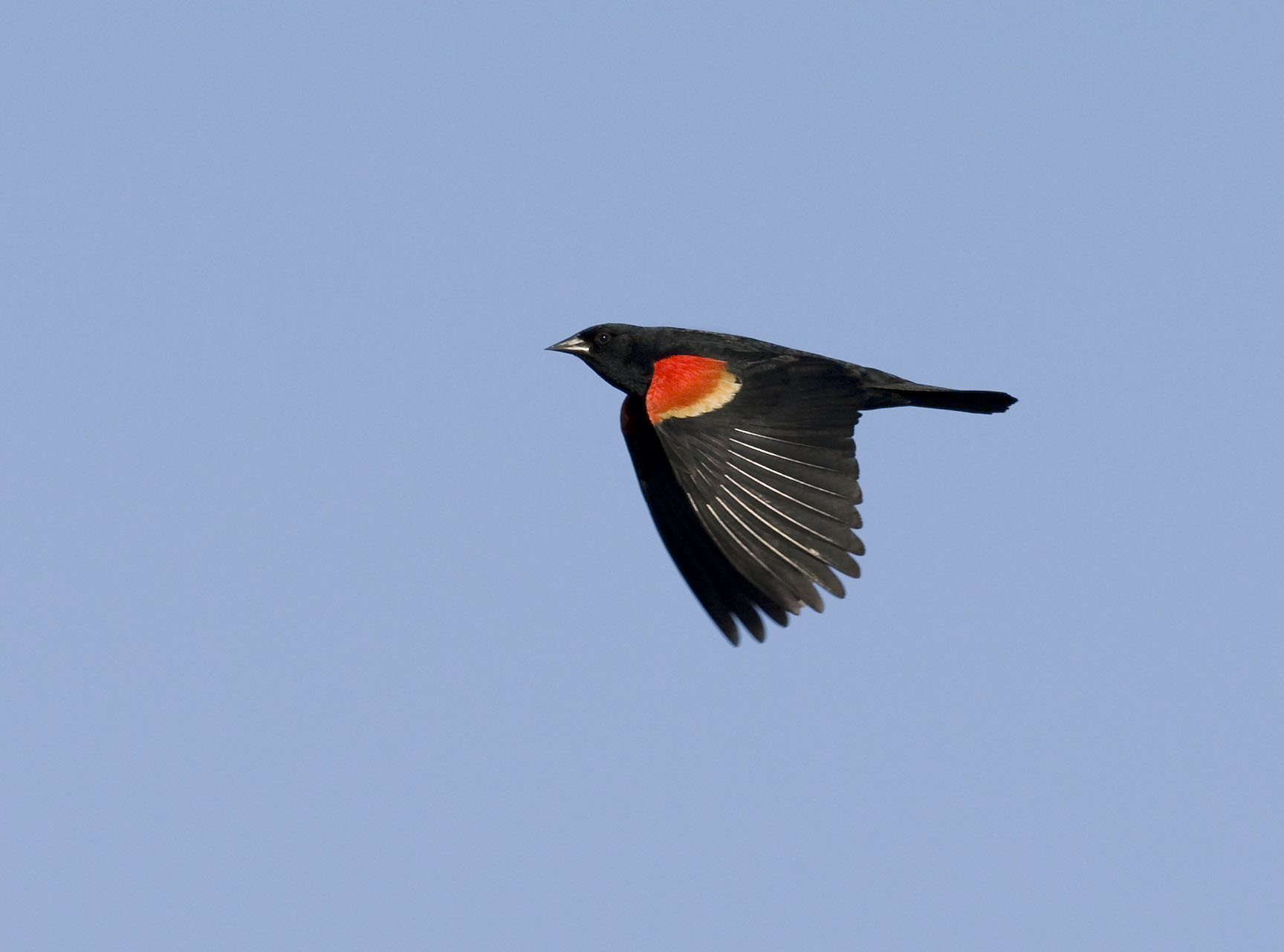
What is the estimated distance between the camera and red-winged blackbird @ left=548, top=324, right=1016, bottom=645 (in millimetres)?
7430

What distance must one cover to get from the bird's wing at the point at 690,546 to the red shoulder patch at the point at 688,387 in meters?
0.24

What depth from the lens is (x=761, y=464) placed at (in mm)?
7664

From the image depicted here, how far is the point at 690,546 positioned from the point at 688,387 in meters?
1.08

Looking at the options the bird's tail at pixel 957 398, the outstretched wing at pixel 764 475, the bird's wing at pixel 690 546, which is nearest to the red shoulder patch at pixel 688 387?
the outstretched wing at pixel 764 475

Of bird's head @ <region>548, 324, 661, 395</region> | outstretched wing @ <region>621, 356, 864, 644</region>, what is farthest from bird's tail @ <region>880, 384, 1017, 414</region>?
bird's head @ <region>548, 324, 661, 395</region>

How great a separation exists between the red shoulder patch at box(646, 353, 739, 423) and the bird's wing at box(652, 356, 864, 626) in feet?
0.16

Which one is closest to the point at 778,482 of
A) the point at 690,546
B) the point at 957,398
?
the point at 690,546

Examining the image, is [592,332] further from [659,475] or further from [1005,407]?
[1005,407]

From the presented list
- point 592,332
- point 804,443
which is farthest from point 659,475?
point 804,443

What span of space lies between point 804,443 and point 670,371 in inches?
37.4

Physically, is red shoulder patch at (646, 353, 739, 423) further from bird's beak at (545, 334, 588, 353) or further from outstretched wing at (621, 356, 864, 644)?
bird's beak at (545, 334, 588, 353)

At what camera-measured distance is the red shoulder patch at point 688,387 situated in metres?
8.00

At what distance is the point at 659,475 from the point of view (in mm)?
9406

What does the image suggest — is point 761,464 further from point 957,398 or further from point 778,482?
point 957,398
